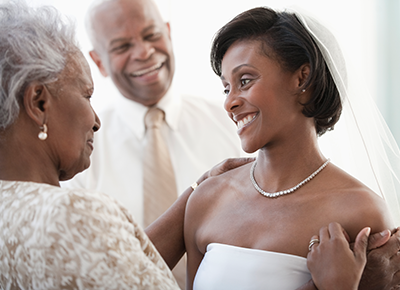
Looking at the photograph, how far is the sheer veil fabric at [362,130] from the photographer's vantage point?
1444mm

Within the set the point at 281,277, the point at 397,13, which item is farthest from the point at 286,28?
the point at 397,13

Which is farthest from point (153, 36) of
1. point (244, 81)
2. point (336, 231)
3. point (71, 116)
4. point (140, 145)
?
point (336, 231)

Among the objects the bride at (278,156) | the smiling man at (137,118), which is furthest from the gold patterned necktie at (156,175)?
the bride at (278,156)

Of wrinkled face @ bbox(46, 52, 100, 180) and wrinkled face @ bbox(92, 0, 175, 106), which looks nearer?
wrinkled face @ bbox(46, 52, 100, 180)

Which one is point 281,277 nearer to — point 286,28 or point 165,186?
point 286,28

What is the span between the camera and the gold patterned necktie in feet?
8.16

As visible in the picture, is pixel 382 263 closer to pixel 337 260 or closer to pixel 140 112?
pixel 337 260

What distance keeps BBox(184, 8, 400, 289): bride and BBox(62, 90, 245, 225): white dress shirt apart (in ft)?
3.83

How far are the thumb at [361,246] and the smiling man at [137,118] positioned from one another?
1.46 metres

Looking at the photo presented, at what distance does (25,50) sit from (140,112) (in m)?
1.64

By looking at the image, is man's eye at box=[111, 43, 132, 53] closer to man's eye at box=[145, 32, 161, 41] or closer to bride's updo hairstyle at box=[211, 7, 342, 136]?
man's eye at box=[145, 32, 161, 41]

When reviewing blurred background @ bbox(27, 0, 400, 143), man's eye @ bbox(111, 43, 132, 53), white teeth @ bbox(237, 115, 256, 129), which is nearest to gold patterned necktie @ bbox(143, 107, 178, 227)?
man's eye @ bbox(111, 43, 132, 53)

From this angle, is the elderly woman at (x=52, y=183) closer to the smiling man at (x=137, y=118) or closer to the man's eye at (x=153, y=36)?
the smiling man at (x=137, y=118)

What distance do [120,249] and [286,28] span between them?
87 centimetres
